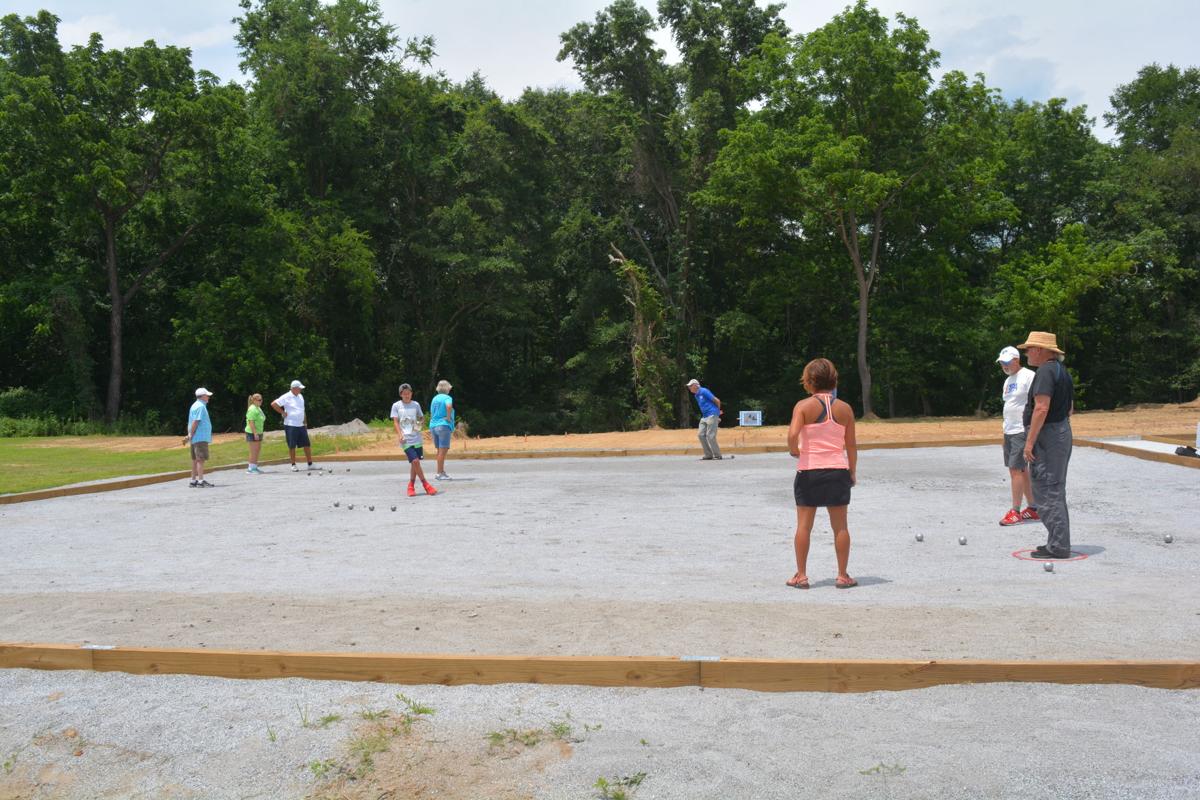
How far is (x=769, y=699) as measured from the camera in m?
4.73

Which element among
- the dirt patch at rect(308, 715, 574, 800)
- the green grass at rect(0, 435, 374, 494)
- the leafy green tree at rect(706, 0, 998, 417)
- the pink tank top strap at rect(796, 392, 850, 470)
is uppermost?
the leafy green tree at rect(706, 0, 998, 417)

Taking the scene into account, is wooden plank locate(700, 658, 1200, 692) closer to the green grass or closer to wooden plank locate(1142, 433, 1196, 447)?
the green grass

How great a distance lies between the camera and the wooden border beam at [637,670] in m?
4.75

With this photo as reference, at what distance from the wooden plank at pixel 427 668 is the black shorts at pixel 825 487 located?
2.34m

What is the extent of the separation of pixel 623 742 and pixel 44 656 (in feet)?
11.1

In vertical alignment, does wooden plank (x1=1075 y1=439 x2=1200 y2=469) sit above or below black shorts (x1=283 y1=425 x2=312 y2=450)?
below

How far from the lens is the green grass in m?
17.4

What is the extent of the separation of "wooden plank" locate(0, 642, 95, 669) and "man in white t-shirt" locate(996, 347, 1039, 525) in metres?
8.25

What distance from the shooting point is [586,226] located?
148 ft

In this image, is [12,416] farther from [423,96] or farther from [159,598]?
[159,598]

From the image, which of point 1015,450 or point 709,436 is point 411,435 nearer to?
point 709,436

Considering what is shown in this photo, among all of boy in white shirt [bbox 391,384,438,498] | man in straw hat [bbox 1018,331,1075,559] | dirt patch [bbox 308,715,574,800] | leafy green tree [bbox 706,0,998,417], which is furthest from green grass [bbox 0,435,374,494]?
leafy green tree [bbox 706,0,998,417]

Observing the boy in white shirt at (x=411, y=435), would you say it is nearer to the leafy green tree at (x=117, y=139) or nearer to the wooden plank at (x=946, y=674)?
the wooden plank at (x=946, y=674)

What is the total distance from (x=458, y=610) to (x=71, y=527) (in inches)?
283
